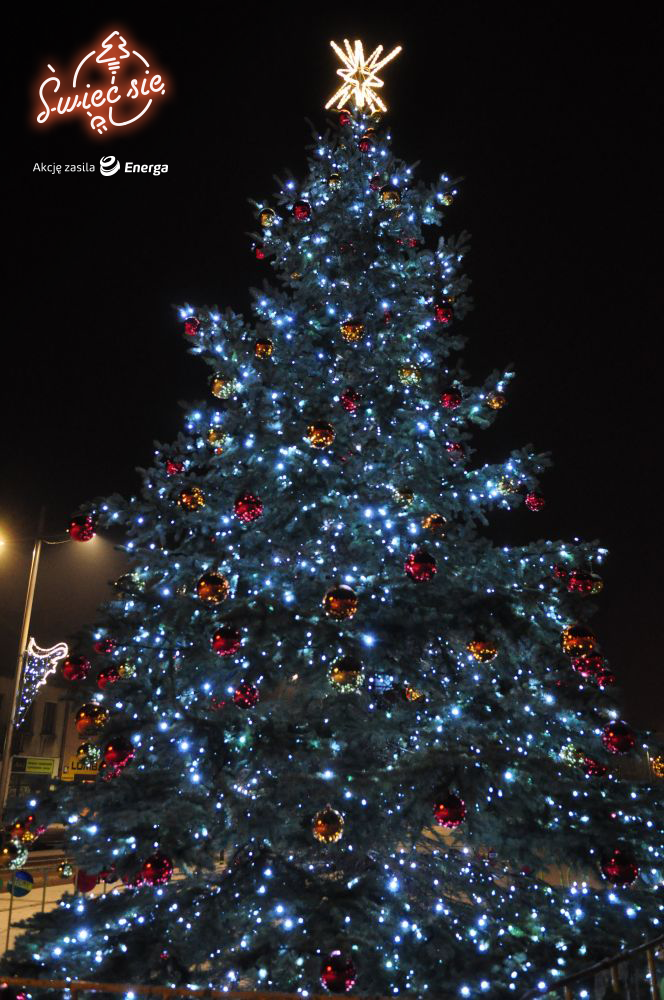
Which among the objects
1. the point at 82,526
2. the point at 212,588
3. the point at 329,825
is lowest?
the point at 329,825

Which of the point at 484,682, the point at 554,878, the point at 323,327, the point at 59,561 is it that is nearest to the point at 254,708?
the point at 484,682

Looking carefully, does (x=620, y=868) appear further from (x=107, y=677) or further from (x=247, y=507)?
(x=107, y=677)

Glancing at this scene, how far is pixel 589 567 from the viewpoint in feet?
21.0

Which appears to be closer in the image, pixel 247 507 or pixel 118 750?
pixel 118 750

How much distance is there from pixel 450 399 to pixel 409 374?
20.8 inches

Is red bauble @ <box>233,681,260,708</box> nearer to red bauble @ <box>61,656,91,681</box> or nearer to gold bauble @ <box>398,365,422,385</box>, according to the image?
red bauble @ <box>61,656,91,681</box>

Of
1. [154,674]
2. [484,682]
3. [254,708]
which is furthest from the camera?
[484,682]

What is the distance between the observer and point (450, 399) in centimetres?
695

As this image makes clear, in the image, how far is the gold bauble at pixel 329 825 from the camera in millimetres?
4531

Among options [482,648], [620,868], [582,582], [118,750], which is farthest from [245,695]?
[582,582]

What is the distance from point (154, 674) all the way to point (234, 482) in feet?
Result: 5.58

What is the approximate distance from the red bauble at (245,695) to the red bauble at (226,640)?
1.20ft

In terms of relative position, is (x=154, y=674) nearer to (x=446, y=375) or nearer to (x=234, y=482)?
(x=234, y=482)

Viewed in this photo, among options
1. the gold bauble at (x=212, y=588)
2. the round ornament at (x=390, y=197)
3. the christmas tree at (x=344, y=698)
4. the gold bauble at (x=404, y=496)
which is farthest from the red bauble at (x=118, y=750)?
the round ornament at (x=390, y=197)
